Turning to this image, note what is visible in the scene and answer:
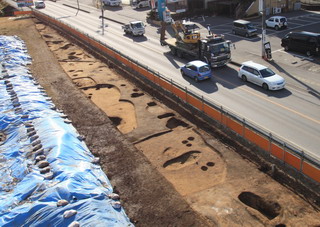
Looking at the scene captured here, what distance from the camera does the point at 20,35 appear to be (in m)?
54.7

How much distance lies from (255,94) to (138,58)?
16209 millimetres

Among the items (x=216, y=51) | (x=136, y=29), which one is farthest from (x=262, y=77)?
(x=136, y=29)

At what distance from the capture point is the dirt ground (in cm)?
1468

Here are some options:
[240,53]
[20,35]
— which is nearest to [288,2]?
[240,53]

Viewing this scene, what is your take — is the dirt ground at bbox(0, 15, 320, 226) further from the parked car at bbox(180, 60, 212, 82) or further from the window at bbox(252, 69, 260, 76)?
the window at bbox(252, 69, 260, 76)

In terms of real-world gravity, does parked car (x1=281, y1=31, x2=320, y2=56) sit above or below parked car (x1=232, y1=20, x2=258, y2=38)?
below

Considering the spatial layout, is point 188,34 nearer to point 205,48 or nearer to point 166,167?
point 205,48

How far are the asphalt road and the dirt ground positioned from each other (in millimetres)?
4139

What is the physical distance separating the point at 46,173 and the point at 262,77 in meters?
19.3

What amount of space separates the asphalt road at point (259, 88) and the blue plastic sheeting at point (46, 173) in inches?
465

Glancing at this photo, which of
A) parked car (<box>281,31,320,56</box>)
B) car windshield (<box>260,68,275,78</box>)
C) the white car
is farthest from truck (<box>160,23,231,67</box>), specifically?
parked car (<box>281,31,320,56</box>)

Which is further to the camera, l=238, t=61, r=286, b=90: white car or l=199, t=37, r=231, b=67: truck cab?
l=199, t=37, r=231, b=67: truck cab

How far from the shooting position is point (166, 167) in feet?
62.7

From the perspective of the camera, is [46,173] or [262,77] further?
[262,77]
